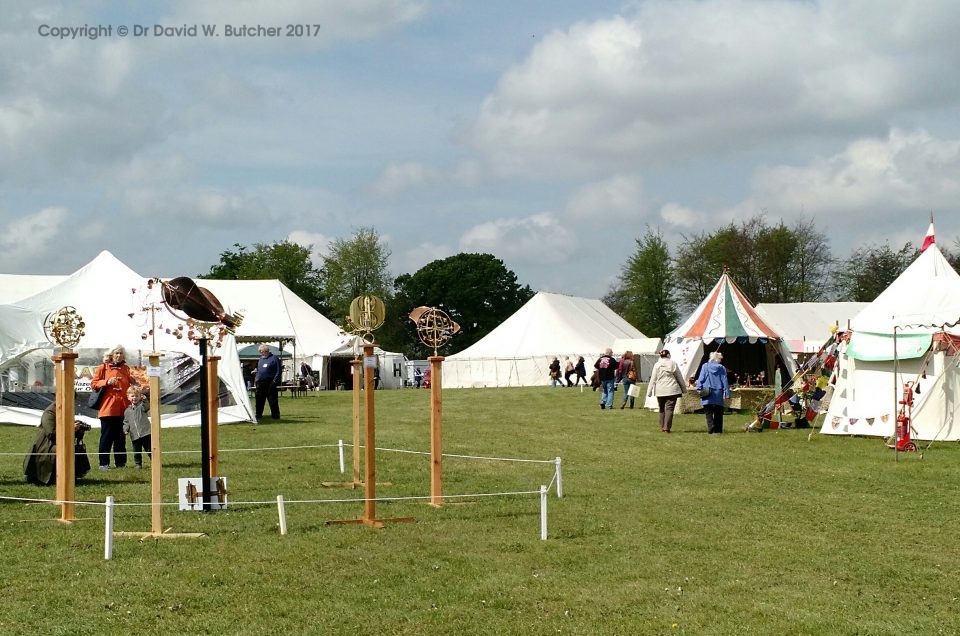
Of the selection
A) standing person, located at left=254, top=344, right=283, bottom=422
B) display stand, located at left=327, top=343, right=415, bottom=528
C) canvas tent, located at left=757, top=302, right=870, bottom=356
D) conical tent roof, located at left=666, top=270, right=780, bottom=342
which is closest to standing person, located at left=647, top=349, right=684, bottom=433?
conical tent roof, located at left=666, top=270, right=780, bottom=342

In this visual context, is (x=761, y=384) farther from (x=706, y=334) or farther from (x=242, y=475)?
(x=242, y=475)

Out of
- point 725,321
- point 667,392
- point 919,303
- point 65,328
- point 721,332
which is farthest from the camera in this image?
point 725,321

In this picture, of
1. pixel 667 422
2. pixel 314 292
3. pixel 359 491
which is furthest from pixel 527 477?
pixel 314 292

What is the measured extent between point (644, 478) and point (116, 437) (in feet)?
22.7

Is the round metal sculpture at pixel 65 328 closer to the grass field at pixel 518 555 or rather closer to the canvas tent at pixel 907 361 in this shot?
the grass field at pixel 518 555

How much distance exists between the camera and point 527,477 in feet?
41.4

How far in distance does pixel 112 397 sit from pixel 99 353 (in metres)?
11.1

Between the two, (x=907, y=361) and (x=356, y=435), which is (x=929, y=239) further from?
(x=356, y=435)

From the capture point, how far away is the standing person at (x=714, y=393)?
19.0 metres

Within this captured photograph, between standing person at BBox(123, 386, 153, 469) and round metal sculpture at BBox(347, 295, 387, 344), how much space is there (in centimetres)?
477

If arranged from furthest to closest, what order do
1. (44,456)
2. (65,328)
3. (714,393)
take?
1. (714,393)
2. (44,456)
3. (65,328)

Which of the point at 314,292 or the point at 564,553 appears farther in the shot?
the point at 314,292

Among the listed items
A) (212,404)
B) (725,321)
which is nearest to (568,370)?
(725,321)

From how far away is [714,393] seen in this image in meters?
19.0
